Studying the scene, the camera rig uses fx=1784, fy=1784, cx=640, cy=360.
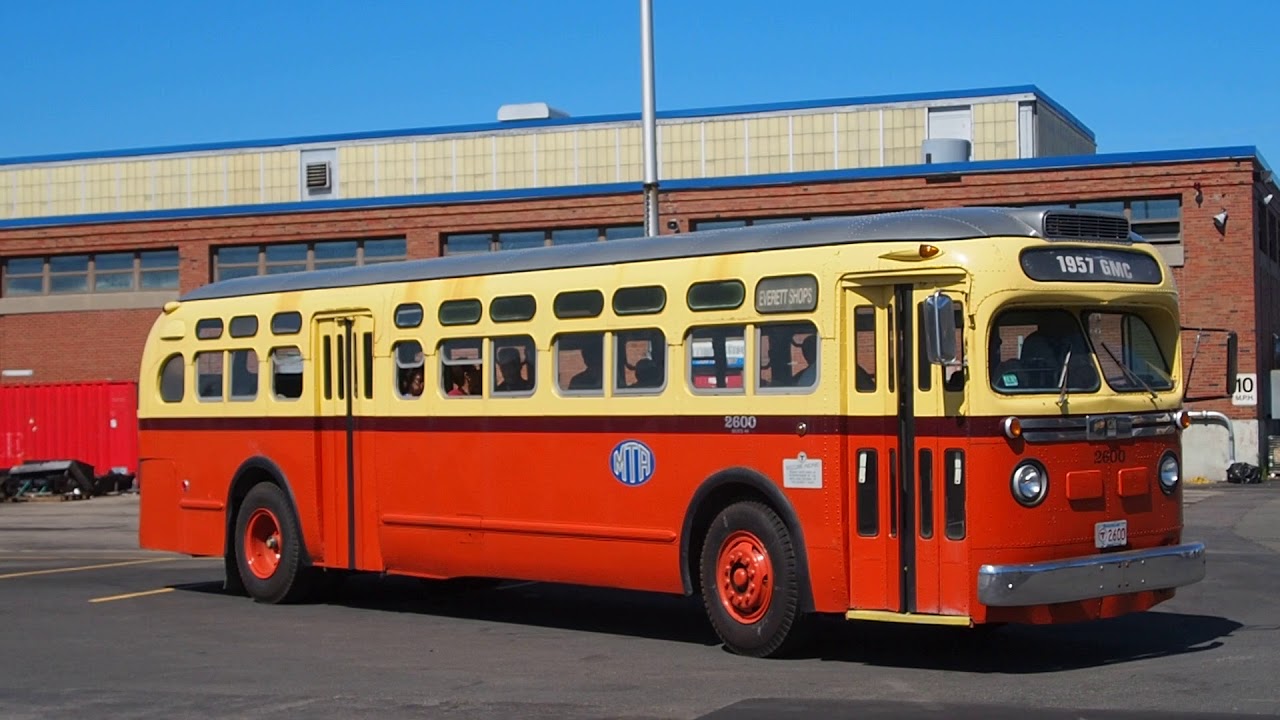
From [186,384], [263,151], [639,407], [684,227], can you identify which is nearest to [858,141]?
[684,227]

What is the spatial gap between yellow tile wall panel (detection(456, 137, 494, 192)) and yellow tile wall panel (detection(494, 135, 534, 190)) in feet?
0.72

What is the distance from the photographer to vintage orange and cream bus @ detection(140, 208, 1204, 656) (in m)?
10.6

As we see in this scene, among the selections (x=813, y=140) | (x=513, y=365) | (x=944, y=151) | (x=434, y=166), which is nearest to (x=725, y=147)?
(x=813, y=140)

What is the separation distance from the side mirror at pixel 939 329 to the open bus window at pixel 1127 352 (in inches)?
49.6

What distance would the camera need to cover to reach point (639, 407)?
12375mm

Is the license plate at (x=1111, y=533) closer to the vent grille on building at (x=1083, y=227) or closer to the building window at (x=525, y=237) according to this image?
the vent grille on building at (x=1083, y=227)

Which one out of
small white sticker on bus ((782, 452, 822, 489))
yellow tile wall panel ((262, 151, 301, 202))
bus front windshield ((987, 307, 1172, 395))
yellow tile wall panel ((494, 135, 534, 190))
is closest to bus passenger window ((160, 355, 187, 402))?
small white sticker on bus ((782, 452, 822, 489))

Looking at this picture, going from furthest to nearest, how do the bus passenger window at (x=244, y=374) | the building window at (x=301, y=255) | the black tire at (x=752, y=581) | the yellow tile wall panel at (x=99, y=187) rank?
the yellow tile wall panel at (x=99, y=187), the building window at (x=301, y=255), the bus passenger window at (x=244, y=374), the black tire at (x=752, y=581)

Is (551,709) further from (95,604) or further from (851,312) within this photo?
(95,604)

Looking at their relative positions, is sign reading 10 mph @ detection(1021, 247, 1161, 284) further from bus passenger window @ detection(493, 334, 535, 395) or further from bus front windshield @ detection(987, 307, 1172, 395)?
bus passenger window @ detection(493, 334, 535, 395)

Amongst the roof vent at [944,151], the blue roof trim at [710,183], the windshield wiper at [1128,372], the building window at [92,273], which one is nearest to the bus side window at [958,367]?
the windshield wiper at [1128,372]

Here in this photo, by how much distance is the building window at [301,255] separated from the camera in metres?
42.1

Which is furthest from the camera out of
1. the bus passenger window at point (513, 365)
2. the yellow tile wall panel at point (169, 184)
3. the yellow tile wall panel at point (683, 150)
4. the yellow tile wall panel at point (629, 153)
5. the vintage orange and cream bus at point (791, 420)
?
the yellow tile wall panel at point (169, 184)

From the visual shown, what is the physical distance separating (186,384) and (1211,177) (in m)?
25.8
